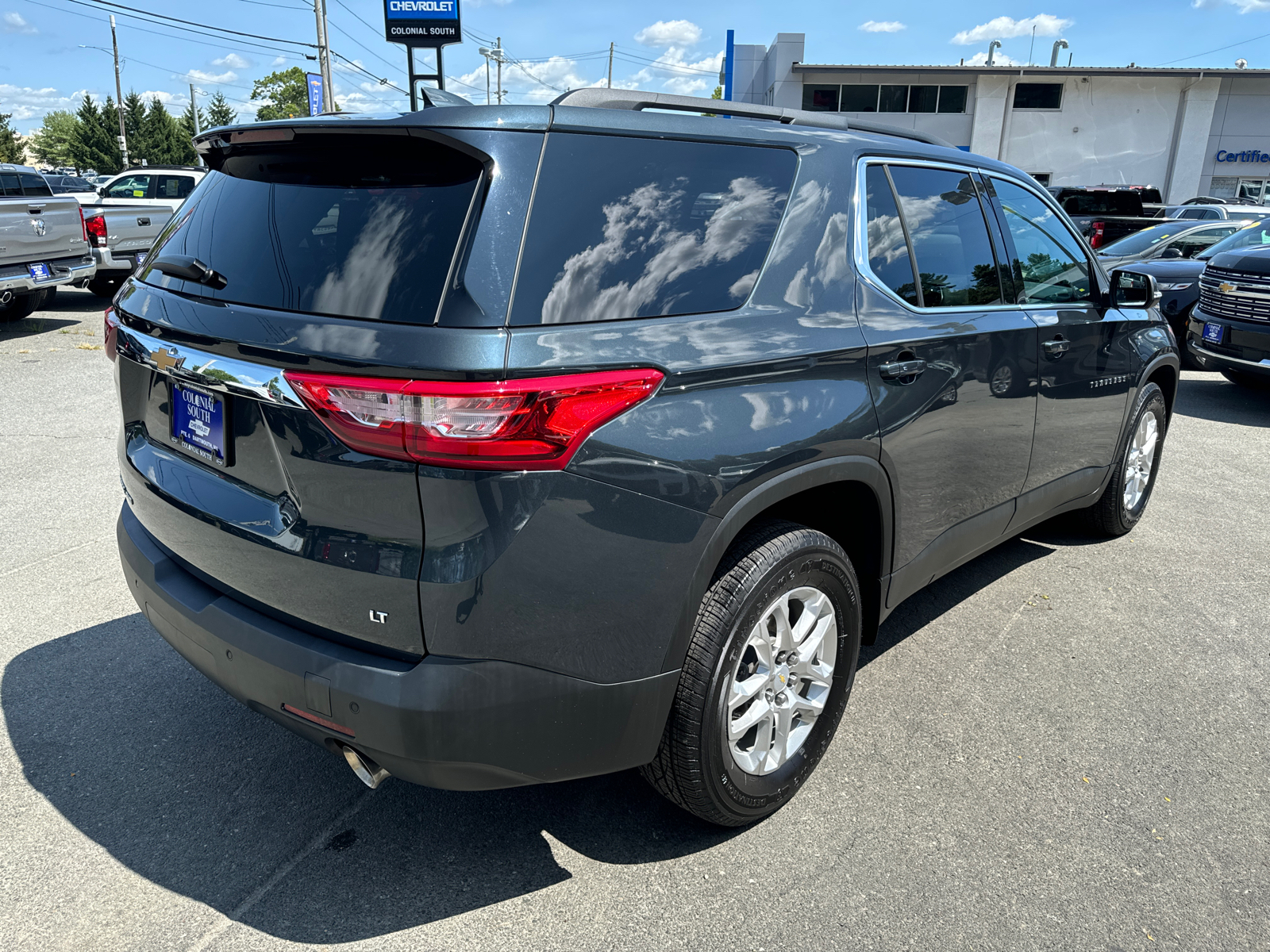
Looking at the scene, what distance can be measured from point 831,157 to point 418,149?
1273 millimetres

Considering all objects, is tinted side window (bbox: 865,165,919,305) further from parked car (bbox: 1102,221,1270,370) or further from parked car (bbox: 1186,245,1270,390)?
parked car (bbox: 1102,221,1270,370)

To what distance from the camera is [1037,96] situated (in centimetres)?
4081

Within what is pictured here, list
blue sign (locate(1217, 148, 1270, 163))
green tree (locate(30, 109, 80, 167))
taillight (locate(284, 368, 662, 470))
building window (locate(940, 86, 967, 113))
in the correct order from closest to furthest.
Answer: taillight (locate(284, 368, 662, 470)), blue sign (locate(1217, 148, 1270, 163)), building window (locate(940, 86, 967, 113)), green tree (locate(30, 109, 80, 167))

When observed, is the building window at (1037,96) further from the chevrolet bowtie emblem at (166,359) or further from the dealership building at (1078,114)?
the chevrolet bowtie emblem at (166,359)

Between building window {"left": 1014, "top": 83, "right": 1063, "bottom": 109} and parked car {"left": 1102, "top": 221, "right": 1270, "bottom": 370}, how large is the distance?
34.3 m

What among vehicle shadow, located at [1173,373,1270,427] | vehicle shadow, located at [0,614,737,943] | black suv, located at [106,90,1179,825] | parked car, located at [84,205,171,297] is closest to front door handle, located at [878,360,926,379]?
black suv, located at [106,90,1179,825]

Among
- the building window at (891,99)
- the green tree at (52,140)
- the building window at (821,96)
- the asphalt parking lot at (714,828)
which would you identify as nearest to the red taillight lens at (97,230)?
the asphalt parking lot at (714,828)

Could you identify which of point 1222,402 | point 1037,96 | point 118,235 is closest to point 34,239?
point 118,235

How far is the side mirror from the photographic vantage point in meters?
4.17

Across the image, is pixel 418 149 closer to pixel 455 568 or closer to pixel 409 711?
pixel 455 568

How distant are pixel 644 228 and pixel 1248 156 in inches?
1936

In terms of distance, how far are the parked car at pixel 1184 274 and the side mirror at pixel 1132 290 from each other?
19.6 ft

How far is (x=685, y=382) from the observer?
6.85 ft

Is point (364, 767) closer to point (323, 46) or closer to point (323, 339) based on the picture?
point (323, 339)
